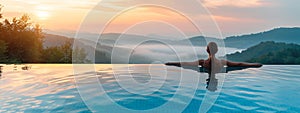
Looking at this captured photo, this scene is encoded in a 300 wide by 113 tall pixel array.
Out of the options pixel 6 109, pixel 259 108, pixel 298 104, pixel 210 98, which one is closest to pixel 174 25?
pixel 210 98

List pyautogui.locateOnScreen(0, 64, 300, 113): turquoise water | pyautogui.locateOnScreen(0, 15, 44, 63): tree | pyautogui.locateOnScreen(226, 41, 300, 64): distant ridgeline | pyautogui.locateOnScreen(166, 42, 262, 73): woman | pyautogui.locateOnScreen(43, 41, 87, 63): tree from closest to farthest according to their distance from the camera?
1. pyautogui.locateOnScreen(0, 64, 300, 113): turquoise water
2. pyautogui.locateOnScreen(166, 42, 262, 73): woman
3. pyautogui.locateOnScreen(226, 41, 300, 64): distant ridgeline
4. pyautogui.locateOnScreen(0, 15, 44, 63): tree
5. pyautogui.locateOnScreen(43, 41, 87, 63): tree

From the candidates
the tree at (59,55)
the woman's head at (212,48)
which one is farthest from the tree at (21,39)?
the woman's head at (212,48)

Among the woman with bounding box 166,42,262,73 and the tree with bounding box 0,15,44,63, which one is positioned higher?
the tree with bounding box 0,15,44,63

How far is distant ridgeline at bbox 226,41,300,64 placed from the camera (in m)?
26.8

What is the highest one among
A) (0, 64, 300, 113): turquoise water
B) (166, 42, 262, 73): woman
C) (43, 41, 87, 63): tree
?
(43, 41, 87, 63): tree

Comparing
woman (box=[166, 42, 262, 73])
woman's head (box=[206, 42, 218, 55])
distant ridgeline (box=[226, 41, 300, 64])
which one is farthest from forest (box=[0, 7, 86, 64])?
woman's head (box=[206, 42, 218, 55])

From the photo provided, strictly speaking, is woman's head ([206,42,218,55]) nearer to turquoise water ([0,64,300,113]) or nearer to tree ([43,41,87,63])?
turquoise water ([0,64,300,113])

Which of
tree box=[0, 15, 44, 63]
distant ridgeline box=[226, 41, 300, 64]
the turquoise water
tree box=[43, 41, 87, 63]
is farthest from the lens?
tree box=[43, 41, 87, 63]

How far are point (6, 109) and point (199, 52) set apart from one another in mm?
7683

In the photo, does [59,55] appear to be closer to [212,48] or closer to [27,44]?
[27,44]

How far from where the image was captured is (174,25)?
867 cm

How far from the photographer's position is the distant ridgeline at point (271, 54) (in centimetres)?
2685

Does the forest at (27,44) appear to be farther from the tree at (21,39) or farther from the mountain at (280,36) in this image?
the mountain at (280,36)

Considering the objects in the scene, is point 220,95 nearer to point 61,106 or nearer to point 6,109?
point 61,106
